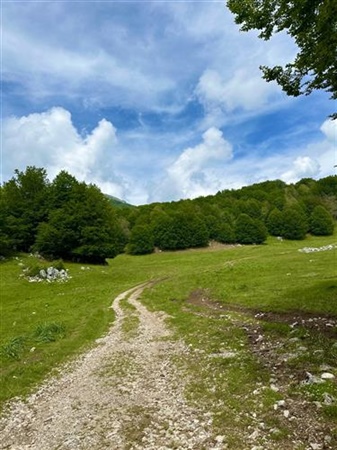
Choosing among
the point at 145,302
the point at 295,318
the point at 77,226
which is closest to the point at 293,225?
the point at 77,226

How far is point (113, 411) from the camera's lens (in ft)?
40.4

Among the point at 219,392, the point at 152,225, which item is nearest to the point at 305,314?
the point at 219,392

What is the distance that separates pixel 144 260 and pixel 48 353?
84.3 meters

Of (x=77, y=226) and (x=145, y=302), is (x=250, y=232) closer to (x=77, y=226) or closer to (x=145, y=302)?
(x=77, y=226)

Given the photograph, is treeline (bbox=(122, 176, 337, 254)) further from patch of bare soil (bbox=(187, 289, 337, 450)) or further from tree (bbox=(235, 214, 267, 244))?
patch of bare soil (bbox=(187, 289, 337, 450))

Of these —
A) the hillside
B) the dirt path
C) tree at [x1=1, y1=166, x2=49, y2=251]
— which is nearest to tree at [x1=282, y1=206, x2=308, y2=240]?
tree at [x1=1, y1=166, x2=49, y2=251]

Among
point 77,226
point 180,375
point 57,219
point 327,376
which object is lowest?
→ point 180,375

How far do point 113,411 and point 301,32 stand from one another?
1686 cm

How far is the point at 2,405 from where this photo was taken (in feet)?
46.4

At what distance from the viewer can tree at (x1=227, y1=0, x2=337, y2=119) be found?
605 inches

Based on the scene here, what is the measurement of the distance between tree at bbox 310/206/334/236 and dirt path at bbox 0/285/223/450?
138m

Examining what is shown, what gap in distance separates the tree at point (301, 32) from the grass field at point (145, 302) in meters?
12.0

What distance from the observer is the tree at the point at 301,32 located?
15.4 metres

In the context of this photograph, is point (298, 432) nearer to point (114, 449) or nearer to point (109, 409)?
point (114, 449)
